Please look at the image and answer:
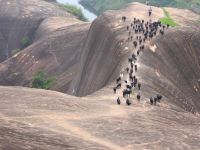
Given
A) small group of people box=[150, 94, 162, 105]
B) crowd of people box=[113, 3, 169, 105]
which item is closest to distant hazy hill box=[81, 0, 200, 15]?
crowd of people box=[113, 3, 169, 105]

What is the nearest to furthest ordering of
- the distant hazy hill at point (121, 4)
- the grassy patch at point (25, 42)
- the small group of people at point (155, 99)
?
the small group of people at point (155, 99), the grassy patch at point (25, 42), the distant hazy hill at point (121, 4)

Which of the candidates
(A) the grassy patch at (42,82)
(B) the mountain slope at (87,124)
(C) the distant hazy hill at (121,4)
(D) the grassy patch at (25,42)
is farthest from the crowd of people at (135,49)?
(C) the distant hazy hill at (121,4)

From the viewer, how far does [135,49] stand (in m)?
51.3

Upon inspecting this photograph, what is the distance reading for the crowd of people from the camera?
40487 mm

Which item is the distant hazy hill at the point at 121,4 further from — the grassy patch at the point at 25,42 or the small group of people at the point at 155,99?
the small group of people at the point at 155,99

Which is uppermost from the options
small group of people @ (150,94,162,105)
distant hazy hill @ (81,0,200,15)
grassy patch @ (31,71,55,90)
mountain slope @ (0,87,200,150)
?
mountain slope @ (0,87,200,150)

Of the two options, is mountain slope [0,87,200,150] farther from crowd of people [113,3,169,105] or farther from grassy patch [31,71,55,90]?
grassy patch [31,71,55,90]

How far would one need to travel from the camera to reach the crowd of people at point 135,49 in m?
40.5

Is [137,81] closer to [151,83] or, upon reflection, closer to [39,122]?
Result: [151,83]

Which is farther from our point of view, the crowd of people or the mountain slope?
the crowd of people

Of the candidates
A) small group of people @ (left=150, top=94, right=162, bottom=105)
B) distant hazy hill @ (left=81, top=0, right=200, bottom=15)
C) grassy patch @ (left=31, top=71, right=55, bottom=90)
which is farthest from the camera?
distant hazy hill @ (left=81, top=0, right=200, bottom=15)

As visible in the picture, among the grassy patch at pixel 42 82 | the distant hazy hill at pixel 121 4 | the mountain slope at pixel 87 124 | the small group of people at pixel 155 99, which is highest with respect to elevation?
the mountain slope at pixel 87 124

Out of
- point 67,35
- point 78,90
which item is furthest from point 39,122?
point 67,35

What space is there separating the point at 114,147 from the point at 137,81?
16228 millimetres
